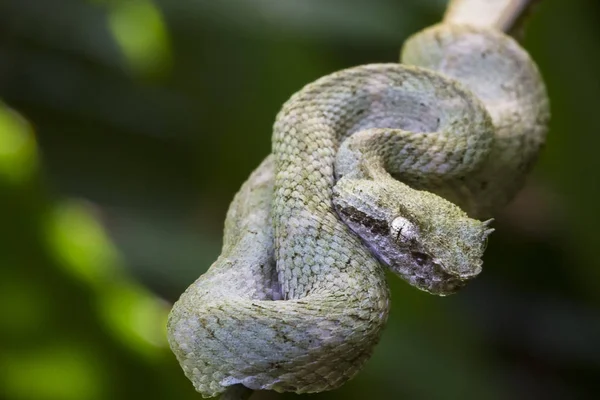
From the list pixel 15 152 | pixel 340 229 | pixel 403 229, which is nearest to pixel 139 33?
pixel 15 152

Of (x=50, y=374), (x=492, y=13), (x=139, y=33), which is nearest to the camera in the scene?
(x=492, y=13)

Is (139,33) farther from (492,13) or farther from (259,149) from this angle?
(492,13)

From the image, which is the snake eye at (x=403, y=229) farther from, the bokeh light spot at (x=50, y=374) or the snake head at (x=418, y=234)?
the bokeh light spot at (x=50, y=374)

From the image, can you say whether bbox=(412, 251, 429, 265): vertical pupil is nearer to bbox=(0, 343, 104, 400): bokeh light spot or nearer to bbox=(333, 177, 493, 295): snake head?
bbox=(333, 177, 493, 295): snake head

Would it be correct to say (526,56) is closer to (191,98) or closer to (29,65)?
(191,98)

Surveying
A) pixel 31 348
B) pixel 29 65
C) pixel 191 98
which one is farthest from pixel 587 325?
pixel 29 65

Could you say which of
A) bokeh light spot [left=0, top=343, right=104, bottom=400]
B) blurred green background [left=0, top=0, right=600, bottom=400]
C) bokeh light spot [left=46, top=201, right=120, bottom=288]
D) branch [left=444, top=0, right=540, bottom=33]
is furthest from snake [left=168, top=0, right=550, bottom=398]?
blurred green background [left=0, top=0, right=600, bottom=400]

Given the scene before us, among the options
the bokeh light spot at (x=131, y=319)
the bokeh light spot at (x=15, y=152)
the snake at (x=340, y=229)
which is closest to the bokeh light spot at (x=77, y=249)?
the bokeh light spot at (x=131, y=319)
